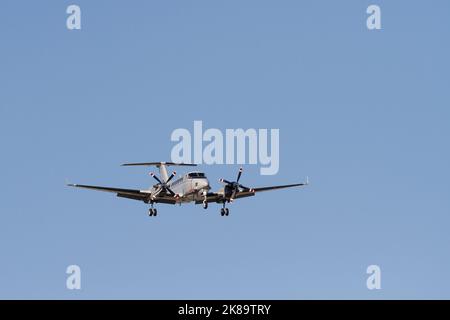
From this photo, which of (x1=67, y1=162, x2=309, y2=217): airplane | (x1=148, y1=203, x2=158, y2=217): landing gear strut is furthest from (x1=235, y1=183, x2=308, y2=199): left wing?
(x1=148, y1=203, x2=158, y2=217): landing gear strut

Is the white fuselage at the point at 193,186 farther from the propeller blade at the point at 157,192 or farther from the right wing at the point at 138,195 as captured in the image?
the propeller blade at the point at 157,192

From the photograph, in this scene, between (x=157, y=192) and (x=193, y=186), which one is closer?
(x=193, y=186)

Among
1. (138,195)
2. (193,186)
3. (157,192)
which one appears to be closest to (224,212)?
(193,186)

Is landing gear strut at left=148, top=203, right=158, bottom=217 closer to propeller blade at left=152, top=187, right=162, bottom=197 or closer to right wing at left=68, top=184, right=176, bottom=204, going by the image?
right wing at left=68, top=184, right=176, bottom=204

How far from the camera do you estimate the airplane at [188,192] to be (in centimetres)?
13075

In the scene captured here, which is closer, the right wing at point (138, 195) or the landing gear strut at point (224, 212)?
the landing gear strut at point (224, 212)

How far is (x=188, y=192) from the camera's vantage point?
13112cm

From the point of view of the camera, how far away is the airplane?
5148 inches

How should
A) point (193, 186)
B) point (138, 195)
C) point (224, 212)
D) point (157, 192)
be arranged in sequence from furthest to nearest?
point (138, 195) < point (157, 192) < point (224, 212) < point (193, 186)

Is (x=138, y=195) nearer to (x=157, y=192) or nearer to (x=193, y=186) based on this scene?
(x=157, y=192)

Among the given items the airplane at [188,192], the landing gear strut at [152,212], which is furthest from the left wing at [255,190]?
the landing gear strut at [152,212]
